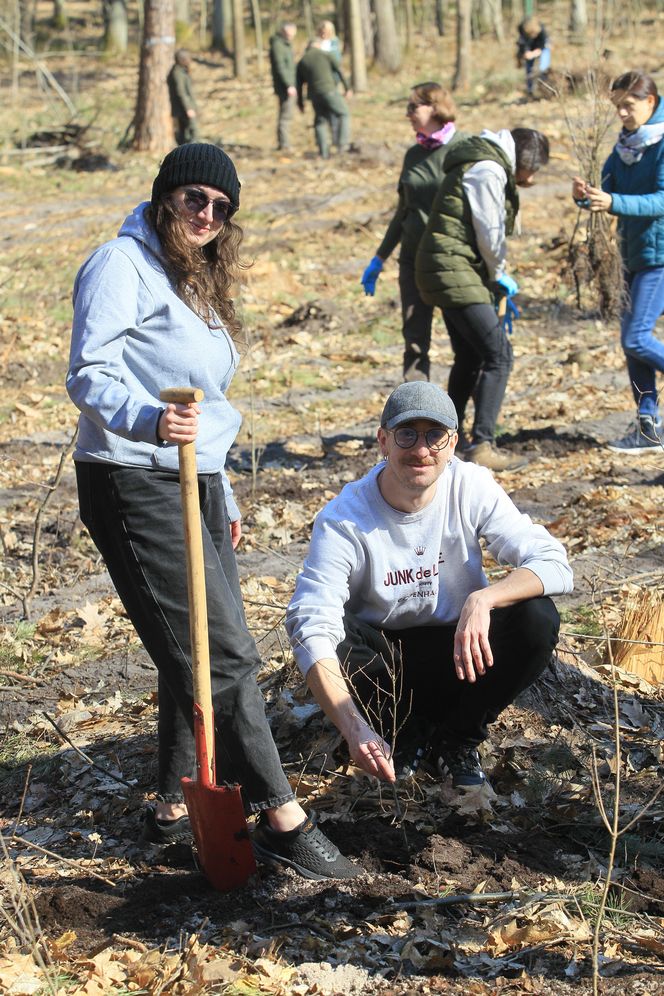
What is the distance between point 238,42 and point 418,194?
23871 millimetres

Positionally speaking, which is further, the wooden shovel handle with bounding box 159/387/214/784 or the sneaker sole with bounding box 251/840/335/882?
the sneaker sole with bounding box 251/840/335/882

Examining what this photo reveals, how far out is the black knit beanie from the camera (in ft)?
9.73

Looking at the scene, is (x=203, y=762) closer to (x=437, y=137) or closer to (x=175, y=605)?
(x=175, y=605)

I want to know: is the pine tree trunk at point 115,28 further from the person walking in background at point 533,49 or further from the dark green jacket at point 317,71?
the dark green jacket at point 317,71

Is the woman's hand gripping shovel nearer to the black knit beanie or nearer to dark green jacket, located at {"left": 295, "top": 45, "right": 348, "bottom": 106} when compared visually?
the black knit beanie

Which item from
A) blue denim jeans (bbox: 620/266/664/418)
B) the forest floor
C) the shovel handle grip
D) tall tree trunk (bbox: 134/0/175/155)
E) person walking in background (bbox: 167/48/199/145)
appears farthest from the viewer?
tall tree trunk (bbox: 134/0/175/155)

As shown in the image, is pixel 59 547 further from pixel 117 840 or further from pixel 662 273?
pixel 662 273

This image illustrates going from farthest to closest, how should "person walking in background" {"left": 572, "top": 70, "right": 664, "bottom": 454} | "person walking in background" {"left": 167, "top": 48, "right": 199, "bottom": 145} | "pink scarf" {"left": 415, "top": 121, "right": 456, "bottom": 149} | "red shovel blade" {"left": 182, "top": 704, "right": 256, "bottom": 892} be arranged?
"person walking in background" {"left": 167, "top": 48, "right": 199, "bottom": 145}, "pink scarf" {"left": 415, "top": 121, "right": 456, "bottom": 149}, "person walking in background" {"left": 572, "top": 70, "right": 664, "bottom": 454}, "red shovel blade" {"left": 182, "top": 704, "right": 256, "bottom": 892}

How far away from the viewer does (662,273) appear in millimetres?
6520

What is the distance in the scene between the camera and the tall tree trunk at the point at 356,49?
2338 centimetres

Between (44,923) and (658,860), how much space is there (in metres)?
1.77

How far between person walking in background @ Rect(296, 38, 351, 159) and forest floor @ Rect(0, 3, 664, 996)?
7.70m

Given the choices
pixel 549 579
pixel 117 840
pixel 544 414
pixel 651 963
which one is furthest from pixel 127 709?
pixel 544 414

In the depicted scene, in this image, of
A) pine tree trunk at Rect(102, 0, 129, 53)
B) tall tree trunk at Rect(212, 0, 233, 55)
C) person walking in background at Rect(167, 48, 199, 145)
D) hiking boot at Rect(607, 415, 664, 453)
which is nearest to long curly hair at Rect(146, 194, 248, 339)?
hiking boot at Rect(607, 415, 664, 453)
